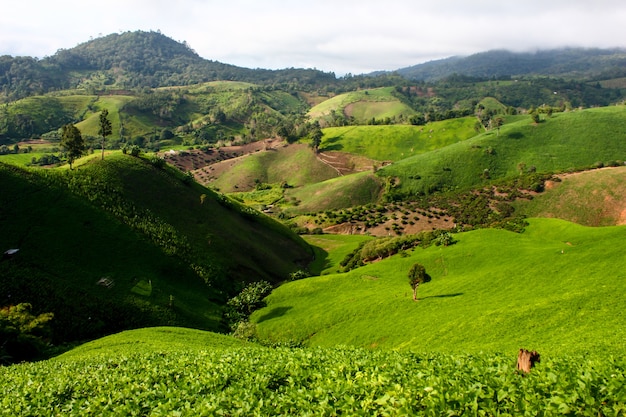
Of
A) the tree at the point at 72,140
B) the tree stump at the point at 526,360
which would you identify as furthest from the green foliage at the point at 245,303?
the tree stump at the point at 526,360

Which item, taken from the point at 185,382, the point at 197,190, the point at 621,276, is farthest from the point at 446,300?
the point at 197,190

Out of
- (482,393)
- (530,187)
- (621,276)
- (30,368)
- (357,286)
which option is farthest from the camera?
(530,187)

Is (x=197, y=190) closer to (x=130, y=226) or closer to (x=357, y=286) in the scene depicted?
(x=130, y=226)

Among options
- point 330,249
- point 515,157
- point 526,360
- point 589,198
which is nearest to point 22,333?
point 526,360

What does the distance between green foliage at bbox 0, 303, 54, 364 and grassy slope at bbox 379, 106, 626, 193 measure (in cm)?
15704

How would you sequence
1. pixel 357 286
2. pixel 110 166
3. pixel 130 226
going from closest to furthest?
pixel 357 286 < pixel 130 226 < pixel 110 166

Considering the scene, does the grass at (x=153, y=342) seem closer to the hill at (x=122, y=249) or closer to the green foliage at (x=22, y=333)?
the green foliage at (x=22, y=333)

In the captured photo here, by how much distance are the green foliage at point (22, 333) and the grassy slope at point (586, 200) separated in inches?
5623

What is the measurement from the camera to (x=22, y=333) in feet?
145

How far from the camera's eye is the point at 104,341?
4369cm

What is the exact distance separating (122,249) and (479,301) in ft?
197

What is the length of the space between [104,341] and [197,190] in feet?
203

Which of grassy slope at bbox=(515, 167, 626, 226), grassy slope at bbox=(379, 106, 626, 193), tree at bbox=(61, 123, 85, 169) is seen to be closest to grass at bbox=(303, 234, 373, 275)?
tree at bbox=(61, 123, 85, 169)

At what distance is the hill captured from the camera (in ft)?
183
